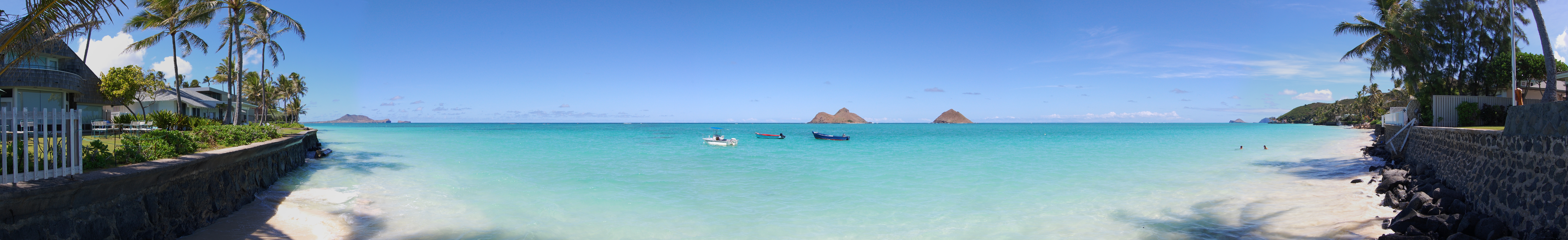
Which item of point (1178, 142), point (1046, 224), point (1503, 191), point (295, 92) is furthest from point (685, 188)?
point (295, 92)

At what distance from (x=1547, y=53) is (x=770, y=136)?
36.4 m

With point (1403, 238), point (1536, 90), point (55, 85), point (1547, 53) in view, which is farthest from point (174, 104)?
point (1536, 90)

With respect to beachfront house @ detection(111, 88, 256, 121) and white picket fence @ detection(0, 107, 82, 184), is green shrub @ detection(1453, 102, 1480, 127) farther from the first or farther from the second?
beachfront house @ detection(111, 88, 256, 121)

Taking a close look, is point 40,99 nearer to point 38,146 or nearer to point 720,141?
point 38,146

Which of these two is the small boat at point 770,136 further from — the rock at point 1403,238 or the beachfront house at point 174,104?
the rock at point 1403,238

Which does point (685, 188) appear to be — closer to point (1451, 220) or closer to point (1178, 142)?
point (1451, 220)

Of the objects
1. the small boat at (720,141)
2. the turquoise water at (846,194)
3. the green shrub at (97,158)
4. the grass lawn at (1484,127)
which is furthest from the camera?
the small boat at (720,141)

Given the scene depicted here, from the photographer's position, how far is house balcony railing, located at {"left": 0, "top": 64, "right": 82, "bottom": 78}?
19.5 metres

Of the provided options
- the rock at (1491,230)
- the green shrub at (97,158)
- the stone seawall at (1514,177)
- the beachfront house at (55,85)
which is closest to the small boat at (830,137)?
the stone seawall at (1514,177)

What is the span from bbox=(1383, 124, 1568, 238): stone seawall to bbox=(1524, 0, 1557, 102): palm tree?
430 cm

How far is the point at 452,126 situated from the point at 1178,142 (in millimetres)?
124694

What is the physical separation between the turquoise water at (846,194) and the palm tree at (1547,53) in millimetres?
3544

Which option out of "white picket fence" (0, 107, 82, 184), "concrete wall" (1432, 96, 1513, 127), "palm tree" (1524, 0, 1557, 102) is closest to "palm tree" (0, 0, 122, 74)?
"white picket fence" (0, 107, 82, 184)

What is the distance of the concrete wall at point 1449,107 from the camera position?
16078 millimetres
